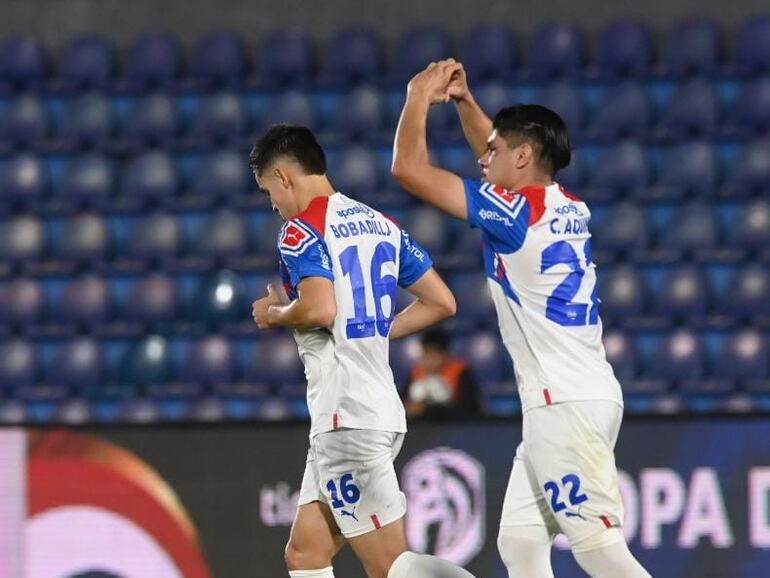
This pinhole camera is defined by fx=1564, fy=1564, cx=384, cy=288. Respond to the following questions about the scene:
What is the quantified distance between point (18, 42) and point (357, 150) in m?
2.61

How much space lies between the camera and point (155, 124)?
10141 mm

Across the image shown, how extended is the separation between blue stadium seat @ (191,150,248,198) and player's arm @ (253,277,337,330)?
5.60 m

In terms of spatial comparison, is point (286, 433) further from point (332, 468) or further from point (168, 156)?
point (168, 156)

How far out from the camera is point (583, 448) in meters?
4.31

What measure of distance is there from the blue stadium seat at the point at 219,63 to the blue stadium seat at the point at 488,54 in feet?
4.92

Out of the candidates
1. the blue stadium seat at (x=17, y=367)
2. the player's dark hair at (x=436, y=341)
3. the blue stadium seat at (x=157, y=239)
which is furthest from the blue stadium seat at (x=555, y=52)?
the blue stadium seat at (x=17, y=367)

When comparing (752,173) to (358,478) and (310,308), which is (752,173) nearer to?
(358,478)

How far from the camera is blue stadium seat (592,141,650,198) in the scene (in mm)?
9625

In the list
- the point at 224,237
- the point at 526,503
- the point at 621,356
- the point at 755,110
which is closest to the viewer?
the point at 526,503

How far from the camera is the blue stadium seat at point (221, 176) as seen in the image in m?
9.81

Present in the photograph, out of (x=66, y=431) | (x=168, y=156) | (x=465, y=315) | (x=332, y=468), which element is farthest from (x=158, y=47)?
(x=332, y=468)

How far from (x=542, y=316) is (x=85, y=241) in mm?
5719

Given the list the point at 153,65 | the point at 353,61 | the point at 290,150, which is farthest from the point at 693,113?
the point at 290,150

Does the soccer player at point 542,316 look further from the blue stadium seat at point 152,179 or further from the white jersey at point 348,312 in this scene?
the blue stadium seat at point 152,179
